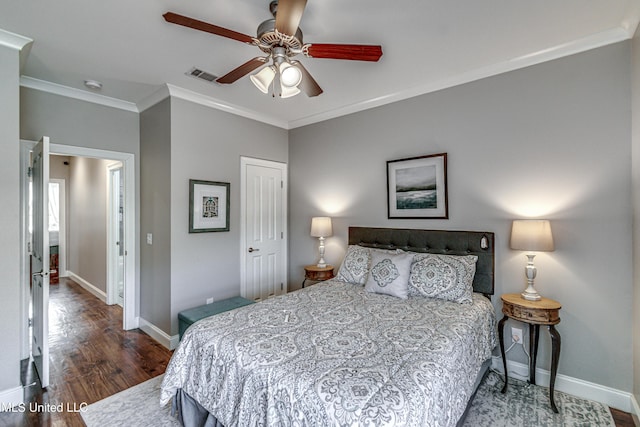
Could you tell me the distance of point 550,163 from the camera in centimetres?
246

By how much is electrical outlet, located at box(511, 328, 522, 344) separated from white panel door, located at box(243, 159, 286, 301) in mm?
2921

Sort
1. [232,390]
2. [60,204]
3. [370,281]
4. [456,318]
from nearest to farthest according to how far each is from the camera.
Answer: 1. [232,390]
2. [456,318]
3. [370,281]
4. [60,204]

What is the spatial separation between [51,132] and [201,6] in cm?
242

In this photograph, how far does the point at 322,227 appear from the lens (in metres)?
3.76

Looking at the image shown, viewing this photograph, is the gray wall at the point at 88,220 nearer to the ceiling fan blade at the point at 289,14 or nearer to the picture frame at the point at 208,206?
the picture frame at the point at 208,206

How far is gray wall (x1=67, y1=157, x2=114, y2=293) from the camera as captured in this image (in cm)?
487

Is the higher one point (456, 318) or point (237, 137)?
point (237, 137)

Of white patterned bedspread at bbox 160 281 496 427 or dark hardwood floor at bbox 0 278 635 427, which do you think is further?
dark hardwood floor at bbox 0 278 635 427

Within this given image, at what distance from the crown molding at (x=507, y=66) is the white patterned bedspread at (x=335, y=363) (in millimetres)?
2112

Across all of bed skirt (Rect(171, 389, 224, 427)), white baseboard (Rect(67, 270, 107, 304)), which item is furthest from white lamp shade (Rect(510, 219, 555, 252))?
white baseboard (Rect(67, 270, 107, 304))

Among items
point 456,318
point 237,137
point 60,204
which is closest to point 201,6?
point 237,137

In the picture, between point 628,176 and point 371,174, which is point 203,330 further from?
point 628,176

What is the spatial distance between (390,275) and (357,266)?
0.52 meters

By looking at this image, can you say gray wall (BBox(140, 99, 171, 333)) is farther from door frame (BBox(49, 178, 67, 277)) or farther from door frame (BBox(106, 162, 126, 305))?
Result: door frame (BBox(49, 178, 67, 277))
